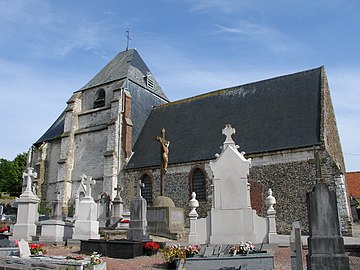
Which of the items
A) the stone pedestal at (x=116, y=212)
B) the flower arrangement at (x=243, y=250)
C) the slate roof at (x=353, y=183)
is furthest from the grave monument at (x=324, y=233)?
the slate roof at (x=353, y=183)

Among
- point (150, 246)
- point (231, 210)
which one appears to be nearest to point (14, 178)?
point (150, 246)

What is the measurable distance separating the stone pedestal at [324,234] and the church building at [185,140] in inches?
386

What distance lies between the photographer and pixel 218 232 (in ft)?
30.2

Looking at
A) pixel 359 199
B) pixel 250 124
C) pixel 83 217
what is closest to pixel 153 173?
pixel 250 124

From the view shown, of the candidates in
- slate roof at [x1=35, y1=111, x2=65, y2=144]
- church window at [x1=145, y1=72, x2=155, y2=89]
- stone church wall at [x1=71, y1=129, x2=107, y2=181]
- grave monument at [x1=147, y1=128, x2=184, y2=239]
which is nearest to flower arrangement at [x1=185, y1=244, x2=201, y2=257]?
grave monument at [x1=147, y1=128, x2=184, y2=239]

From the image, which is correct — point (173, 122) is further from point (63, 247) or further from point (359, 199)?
point (359, 199)

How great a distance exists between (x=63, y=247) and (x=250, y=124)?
11.7m

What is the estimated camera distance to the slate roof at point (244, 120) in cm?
1694

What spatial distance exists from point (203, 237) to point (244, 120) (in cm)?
1090

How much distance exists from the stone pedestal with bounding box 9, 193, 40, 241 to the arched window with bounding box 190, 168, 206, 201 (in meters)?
8.81

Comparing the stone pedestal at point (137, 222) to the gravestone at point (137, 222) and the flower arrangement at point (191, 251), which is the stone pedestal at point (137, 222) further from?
the flower arrangement at point (191, 251)

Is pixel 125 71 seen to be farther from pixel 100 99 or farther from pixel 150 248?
pixel 150 248

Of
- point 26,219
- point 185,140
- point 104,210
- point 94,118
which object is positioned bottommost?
point 26,219

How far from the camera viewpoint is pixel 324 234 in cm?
541
